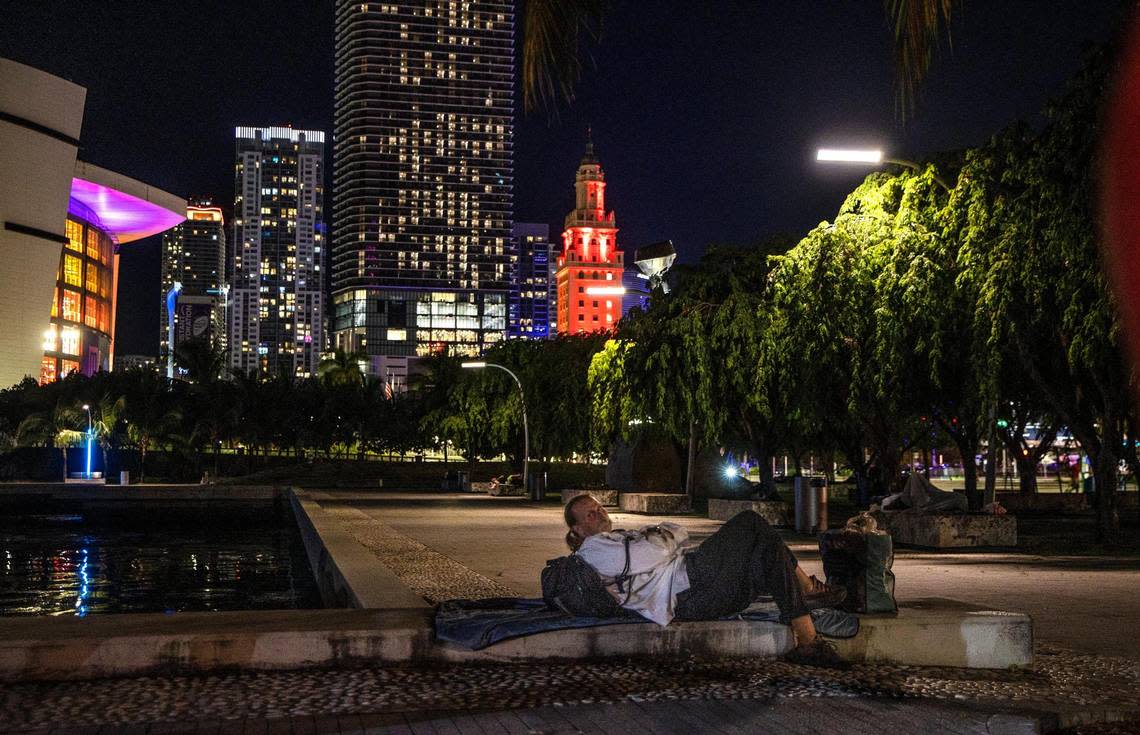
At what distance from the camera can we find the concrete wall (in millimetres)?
96375

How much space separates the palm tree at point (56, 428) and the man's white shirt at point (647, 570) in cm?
6087

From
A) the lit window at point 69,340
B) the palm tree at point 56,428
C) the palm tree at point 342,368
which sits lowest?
the palm tree at point 56,428

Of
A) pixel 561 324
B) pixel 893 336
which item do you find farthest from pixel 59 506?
pixel 561 324

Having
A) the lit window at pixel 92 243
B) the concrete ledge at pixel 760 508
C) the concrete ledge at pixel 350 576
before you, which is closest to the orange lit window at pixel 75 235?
the lit window at pixel 92 243

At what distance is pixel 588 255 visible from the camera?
16562cm

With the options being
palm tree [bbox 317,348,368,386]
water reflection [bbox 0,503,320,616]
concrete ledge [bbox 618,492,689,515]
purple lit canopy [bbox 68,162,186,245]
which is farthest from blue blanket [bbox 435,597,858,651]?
purple lit canopy [bbox 68,162,186,245]

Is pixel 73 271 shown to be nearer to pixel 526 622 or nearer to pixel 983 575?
pixel 983 575

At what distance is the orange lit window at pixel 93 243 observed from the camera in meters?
116

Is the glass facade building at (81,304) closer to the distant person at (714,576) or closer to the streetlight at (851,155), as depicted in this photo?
the streetlight at (851,155)

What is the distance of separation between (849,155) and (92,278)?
11333 cm

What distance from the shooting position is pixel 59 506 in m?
36.6

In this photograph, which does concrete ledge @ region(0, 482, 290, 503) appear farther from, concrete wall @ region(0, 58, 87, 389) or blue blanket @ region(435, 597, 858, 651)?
concrete wall @ region(0, 58, 87, 389)

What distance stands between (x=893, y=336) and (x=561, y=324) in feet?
540

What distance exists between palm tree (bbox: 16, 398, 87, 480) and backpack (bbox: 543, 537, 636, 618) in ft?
199
